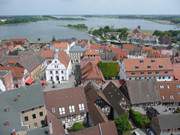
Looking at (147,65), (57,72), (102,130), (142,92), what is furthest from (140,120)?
(57,72)

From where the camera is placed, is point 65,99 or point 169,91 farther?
point 169,91

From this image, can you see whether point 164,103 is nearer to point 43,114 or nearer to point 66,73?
point 43,114

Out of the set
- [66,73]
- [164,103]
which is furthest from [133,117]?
[66,73]

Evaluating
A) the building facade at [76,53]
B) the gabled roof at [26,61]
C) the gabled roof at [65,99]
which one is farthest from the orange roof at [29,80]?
the building facade at [76,53]

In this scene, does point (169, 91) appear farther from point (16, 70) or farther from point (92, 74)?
point (16, 70)

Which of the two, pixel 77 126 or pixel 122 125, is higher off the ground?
pixel 122 125

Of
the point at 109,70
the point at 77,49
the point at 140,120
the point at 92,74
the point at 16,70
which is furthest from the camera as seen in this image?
the point at 77,49
